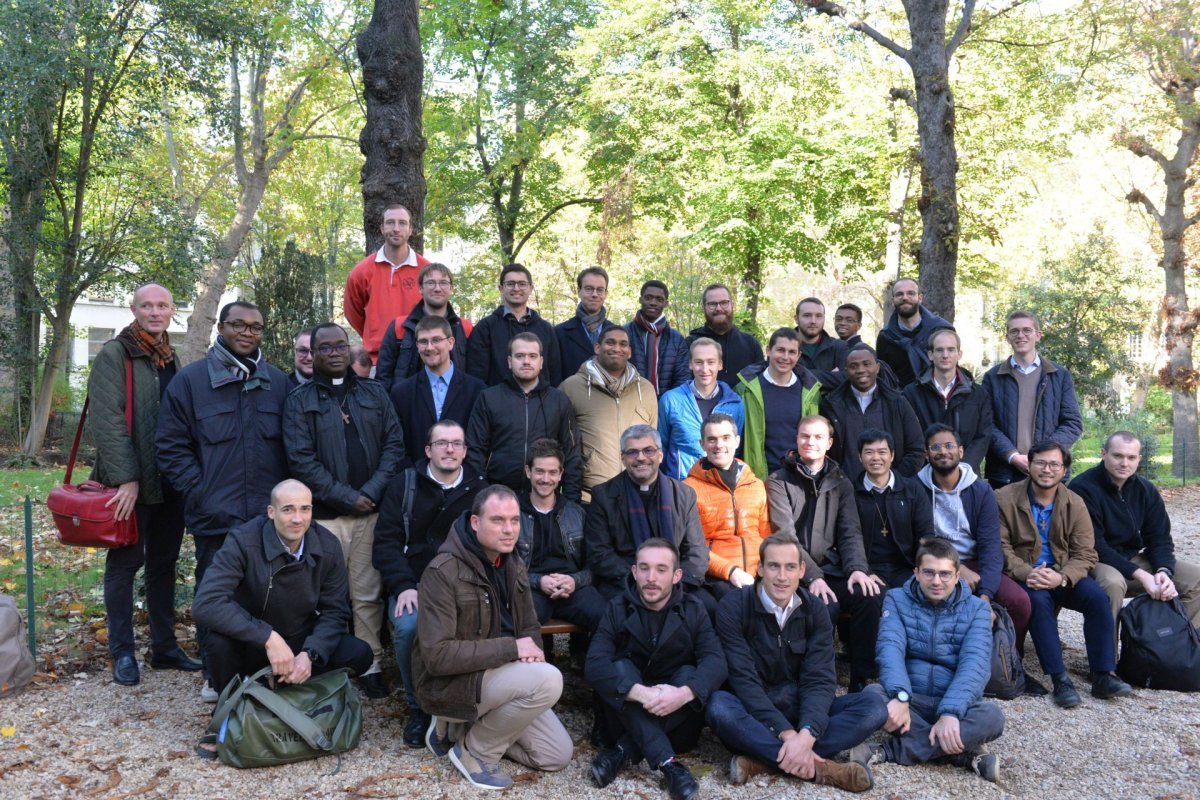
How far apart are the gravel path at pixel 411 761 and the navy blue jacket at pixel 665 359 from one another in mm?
2424

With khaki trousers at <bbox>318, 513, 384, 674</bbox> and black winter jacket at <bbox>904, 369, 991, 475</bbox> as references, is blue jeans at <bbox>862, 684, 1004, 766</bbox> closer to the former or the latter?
black winter jacket at <bbox>904, 369, 991, 475</bbox>

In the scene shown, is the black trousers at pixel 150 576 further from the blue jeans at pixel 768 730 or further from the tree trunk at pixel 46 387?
the tree trunk at pixel 46 387

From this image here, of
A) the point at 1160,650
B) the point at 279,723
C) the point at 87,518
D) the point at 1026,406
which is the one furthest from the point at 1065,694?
the point at 87,518

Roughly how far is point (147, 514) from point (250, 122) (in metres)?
23.3

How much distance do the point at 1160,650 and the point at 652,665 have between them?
3.47 m

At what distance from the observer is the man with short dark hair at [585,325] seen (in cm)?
690

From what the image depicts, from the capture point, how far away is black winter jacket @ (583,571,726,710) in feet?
15.3

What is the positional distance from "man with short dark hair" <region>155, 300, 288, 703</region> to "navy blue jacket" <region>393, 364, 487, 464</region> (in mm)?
839

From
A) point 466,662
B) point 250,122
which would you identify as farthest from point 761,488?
point 250,122

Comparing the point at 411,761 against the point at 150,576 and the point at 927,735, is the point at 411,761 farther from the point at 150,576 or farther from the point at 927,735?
the point at 927,735

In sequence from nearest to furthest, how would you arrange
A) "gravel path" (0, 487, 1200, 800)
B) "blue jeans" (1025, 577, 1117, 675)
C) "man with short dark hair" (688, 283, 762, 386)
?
"gravel path" (0, 487, 1200, 800), "blue jeans" (1025, 577, 1117, 675), "man with short dark hair" (688, 283, 762, 386)

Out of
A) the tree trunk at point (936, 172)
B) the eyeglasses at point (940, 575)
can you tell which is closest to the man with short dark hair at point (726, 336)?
the eyeglasses at point (940, 575)

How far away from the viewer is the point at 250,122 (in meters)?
26.1

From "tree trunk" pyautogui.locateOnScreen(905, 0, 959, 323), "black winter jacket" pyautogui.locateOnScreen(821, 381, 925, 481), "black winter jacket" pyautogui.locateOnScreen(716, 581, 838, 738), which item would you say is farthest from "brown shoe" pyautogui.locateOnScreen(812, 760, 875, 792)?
"tree trunk" pyautogui.locateOnScreen(905, 0, 959, 323)
